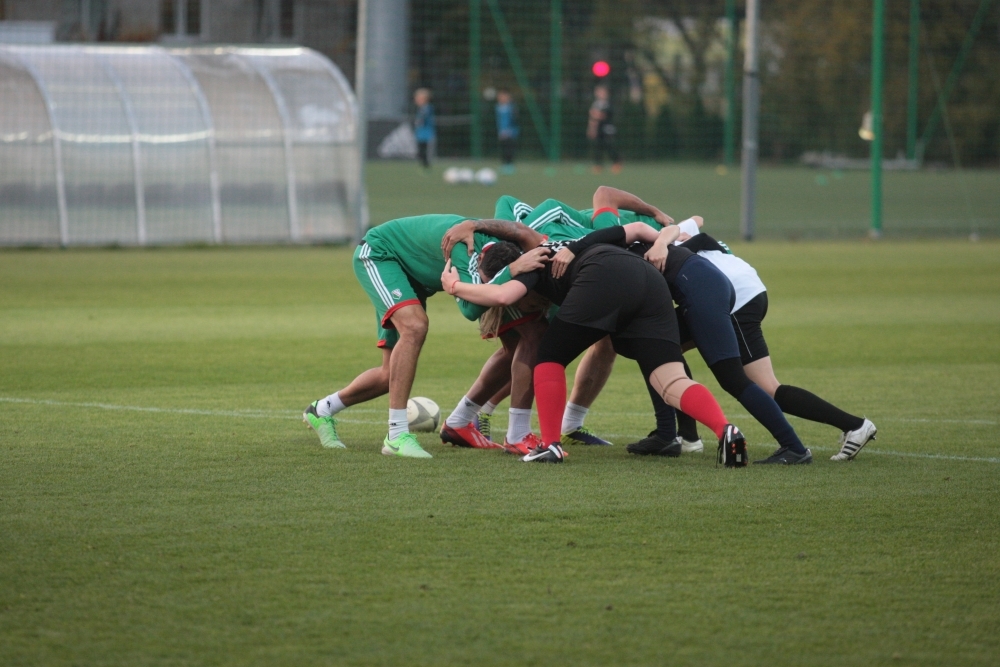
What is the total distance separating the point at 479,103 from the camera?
30750mm

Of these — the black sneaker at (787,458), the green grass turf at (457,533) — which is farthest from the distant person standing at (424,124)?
the black sneaker at (787,458)

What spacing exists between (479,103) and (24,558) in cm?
2620

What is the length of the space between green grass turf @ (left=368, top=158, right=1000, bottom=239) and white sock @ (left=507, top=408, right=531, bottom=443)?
18276 millimetres

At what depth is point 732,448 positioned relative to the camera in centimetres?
713

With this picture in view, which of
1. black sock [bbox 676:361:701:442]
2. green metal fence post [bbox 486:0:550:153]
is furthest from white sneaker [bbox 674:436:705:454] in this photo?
green metal fence post [bbox 486:0:550:153]

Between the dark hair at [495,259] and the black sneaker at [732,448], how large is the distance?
1.48 meters

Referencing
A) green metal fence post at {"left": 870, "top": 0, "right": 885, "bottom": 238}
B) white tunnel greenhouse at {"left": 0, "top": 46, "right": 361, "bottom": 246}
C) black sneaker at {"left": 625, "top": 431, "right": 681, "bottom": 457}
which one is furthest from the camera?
green metal fence post at {"left": 870, "top": 0, "right": 885, "bottom": 238}

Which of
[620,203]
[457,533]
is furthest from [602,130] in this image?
[457,533]

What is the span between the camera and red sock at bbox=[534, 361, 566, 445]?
7.35 metres

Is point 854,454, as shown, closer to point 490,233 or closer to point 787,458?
point 787,458

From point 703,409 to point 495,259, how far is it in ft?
4.49

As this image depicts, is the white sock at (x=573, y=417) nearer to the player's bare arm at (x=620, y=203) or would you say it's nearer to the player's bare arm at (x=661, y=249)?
the player's bare arm at (x=661, y=249)

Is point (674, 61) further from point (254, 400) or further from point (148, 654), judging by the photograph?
point (148, 654)

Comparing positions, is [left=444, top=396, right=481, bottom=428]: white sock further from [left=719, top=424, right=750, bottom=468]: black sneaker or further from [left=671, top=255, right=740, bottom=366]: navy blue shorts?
[left=719, top=424, right=750, bottom=468]: black sneaker
